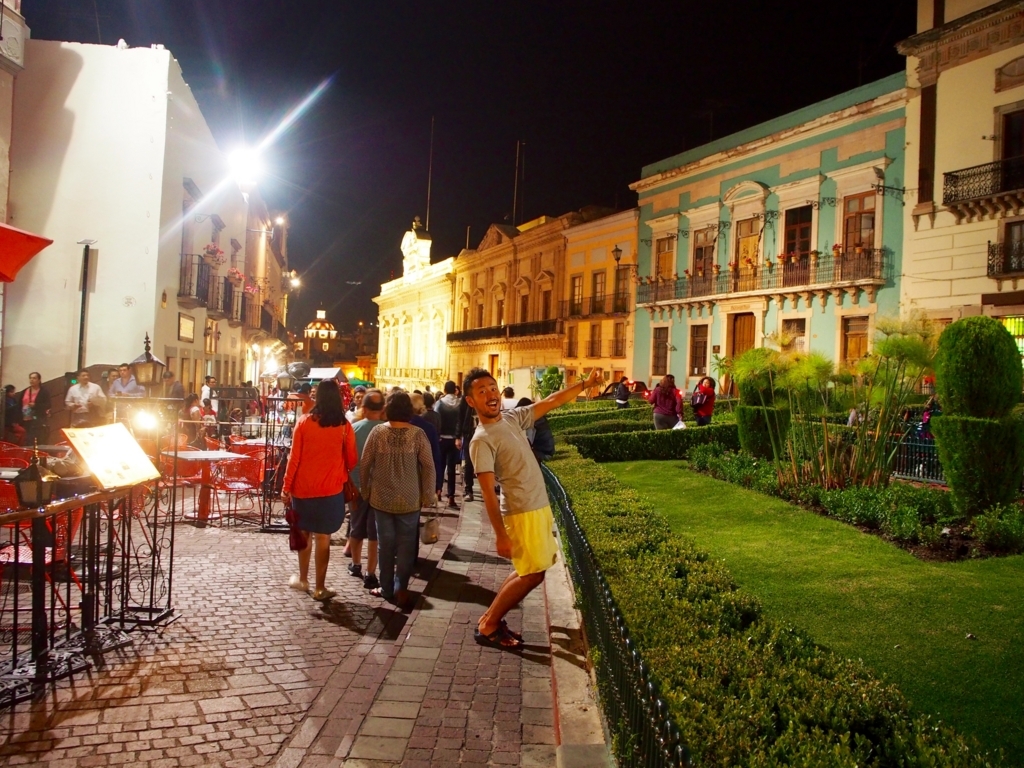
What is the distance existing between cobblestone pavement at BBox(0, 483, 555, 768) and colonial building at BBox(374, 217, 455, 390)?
44144 millimetres

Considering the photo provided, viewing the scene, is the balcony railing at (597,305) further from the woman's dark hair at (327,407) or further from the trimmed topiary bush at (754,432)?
the woman's dark hair at (327,407)

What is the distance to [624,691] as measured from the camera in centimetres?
309

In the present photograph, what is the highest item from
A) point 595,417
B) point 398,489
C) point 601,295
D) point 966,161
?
point 966,161

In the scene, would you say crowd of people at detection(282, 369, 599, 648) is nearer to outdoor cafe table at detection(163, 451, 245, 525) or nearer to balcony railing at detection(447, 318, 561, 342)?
outdoor cafe table at detection(163, 451, 245, 525)

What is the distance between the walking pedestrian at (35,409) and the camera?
13883mm

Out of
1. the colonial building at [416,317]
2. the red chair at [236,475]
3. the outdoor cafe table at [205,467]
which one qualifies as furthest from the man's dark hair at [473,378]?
the colonial building at [416,317]

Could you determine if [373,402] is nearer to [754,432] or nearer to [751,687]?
[751,687]

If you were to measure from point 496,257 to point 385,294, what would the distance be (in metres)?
21.6

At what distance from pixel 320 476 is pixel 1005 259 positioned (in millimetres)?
17572

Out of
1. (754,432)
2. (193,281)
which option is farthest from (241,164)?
(754,432)

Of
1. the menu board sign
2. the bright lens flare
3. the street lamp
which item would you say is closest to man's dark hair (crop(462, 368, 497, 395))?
the menu board sign

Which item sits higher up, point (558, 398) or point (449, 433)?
point (558, 398)

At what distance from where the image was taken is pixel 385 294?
62.5m

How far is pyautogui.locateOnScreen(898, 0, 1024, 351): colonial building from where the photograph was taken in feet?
57.3
